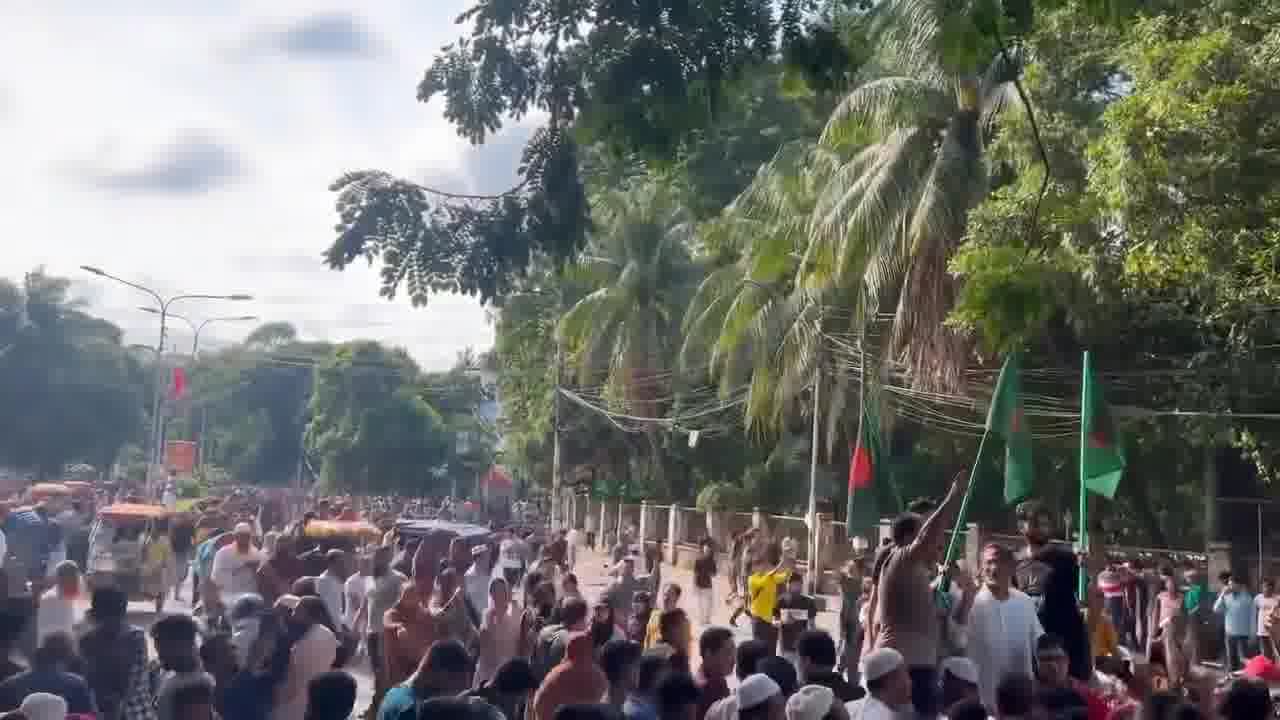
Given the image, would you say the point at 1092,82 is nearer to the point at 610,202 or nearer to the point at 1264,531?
the point at 1264,531

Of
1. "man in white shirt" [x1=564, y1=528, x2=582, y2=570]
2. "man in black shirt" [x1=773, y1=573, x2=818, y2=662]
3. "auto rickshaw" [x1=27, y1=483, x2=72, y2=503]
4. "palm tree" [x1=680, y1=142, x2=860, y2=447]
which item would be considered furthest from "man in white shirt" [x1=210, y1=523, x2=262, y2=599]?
"palm tree" [x1=680, y1=142, x2=860, y2=447]

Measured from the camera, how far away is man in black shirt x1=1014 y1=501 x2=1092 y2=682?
8.67 meters

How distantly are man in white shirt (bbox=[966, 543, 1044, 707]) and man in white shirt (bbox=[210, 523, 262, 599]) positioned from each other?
285 inches

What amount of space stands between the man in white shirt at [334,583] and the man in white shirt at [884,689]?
20.7 feet

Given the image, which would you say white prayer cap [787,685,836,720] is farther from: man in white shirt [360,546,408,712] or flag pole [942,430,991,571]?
man in white shirt [360,546,408,712]

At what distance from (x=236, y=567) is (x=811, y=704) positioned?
9.27 m

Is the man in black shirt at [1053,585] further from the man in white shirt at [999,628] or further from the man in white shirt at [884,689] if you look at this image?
the man in white shirt at [884,689]

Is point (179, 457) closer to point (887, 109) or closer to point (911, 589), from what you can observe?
point (887, 109)

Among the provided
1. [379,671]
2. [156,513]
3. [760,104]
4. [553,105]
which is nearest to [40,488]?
[156,513]

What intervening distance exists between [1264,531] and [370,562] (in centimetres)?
1995

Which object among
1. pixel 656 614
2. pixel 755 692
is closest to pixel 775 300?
pixel 656 614

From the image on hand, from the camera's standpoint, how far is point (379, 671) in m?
10.0

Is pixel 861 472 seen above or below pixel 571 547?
above

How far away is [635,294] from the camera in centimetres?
4347
